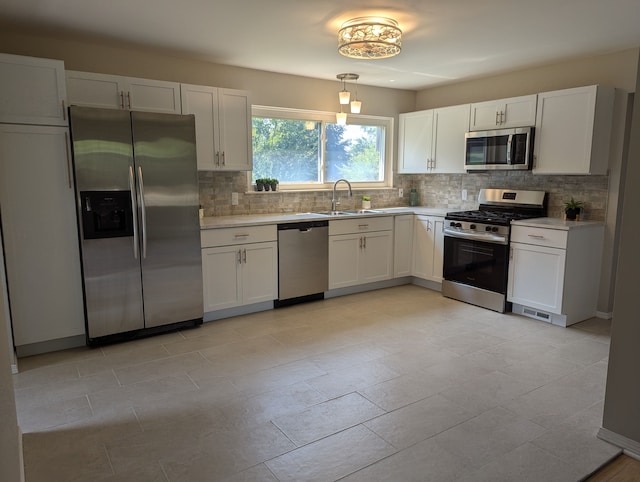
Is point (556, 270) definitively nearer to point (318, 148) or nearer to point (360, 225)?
point (360, 225)

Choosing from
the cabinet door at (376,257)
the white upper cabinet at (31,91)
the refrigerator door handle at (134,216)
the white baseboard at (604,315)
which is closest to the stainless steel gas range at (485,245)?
the cabinet door at (376,257)

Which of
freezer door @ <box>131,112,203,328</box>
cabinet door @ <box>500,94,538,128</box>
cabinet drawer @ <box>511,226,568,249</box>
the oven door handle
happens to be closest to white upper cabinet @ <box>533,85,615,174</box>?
cabinet door @ <box>500,94,538,128</box>

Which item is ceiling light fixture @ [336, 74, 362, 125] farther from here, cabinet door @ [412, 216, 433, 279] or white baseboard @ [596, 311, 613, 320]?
white baseboard @ [596, 311, 613, 320]

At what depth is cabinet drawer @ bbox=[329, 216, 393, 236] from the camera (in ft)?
15.8

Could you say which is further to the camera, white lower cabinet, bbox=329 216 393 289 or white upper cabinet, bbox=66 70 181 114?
white lower cabinet, bbox=329 216 393 289

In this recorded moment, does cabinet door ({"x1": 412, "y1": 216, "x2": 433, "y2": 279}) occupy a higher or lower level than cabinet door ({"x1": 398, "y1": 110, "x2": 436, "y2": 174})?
lower

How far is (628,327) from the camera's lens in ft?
7.42

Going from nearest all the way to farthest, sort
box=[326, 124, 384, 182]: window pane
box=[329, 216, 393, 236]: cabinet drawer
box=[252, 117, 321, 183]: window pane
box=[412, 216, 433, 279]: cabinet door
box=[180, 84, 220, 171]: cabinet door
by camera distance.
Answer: box=[180, 84, 220, 171]: cabinet door, box=[329, 216, 393, 236]: cabinet drawer, box=[252, 117, 321, 183]: window pane, box=[412, 216, 433, 279]: cabinet door, box=[326, 124, 384, 182]: window pane

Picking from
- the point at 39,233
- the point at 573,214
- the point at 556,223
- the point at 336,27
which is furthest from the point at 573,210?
the point at 39,233

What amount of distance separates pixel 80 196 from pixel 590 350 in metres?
4.16

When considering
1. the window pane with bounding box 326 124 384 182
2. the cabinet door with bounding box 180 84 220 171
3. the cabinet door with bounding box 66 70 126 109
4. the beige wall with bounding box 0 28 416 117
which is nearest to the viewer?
the cabinet door with bounding box 66 70 126 109

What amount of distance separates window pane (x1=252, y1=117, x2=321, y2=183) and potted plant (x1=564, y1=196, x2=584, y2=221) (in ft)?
8.90

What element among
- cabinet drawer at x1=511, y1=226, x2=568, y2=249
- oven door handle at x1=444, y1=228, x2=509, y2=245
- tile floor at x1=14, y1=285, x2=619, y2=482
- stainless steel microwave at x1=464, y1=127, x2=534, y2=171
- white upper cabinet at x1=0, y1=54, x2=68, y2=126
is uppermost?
white upper cabinet at x1=0, y1=54, x2=68, y2=126

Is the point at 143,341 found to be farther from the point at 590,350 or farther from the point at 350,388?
the point at 590,350
